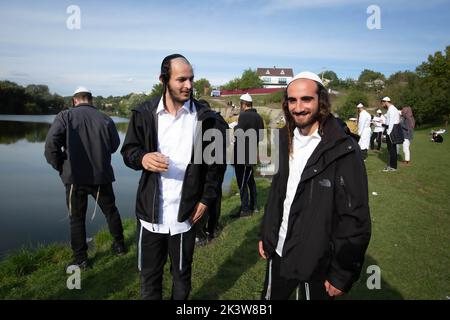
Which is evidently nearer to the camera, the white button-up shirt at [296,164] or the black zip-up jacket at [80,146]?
the white button-up shirt at [296,164]

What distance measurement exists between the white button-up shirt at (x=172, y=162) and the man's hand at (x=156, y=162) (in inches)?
9.6

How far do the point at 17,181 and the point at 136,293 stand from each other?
12.2 meters

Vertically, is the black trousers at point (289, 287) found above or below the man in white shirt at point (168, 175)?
below

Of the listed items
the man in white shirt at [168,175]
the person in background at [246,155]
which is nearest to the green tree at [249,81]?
the person in background at [246,155]

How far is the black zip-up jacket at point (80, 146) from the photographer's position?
422 cm

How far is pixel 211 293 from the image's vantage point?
3.76m

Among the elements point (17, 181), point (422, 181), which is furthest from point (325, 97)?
point (17, 181)

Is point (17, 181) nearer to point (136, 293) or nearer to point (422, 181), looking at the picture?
point (136, 293)

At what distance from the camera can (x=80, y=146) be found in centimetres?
441

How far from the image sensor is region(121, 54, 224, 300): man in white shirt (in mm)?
2582

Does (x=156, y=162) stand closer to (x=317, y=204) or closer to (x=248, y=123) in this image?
(x=317, y=204)

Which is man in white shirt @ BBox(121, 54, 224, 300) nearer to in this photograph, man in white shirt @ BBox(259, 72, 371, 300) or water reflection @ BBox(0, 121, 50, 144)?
man in white shirt @ BBox(259, 72, 371, 300)

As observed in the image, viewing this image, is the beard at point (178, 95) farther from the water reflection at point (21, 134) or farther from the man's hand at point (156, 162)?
the water reflection at point (21, 134)

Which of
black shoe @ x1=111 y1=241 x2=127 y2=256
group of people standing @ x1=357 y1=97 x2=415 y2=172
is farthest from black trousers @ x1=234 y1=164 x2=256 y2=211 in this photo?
group of people standing @ x1=357 y1=97 x2=415 y2=172
